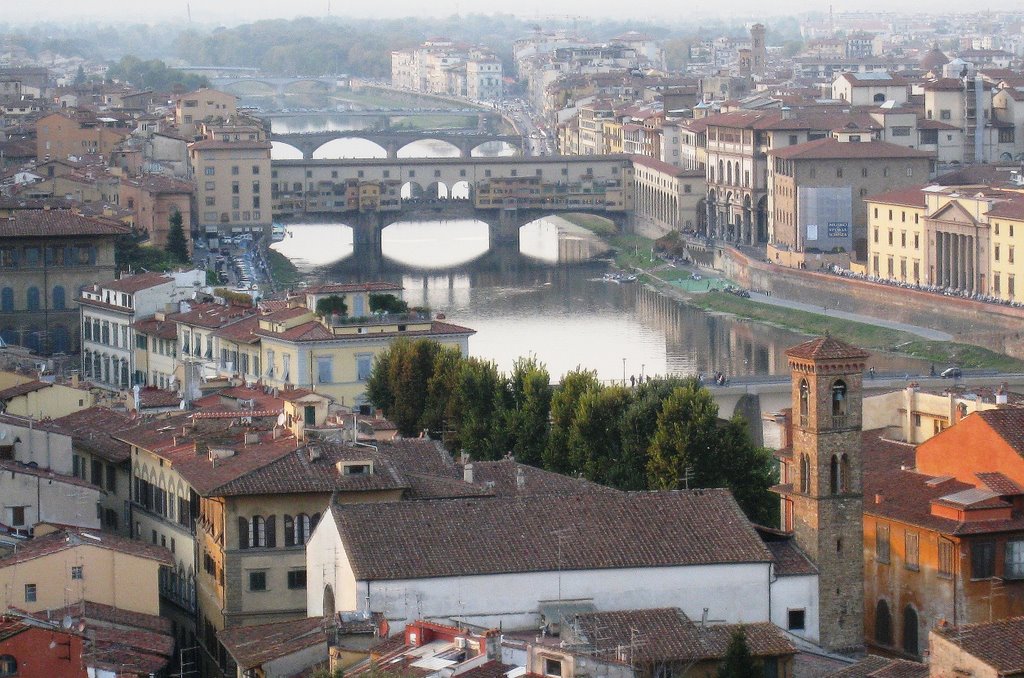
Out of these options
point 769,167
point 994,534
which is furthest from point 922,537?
point 769,167

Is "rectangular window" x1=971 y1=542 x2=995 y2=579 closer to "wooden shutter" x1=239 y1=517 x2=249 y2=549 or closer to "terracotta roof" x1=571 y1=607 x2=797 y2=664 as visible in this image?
"terracotta roof" x1=571 y1=607 x2=797 y2=664

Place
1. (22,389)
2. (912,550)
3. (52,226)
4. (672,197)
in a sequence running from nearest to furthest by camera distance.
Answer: (912,550)
(22,389)
(52,226)
(672,197)

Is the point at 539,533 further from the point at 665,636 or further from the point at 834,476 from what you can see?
the point at 834,476

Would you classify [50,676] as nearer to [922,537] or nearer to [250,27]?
[922,537]

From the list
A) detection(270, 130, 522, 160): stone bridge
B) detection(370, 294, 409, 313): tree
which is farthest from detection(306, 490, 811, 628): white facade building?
detection(270, 130, 522, 160): stone bridge

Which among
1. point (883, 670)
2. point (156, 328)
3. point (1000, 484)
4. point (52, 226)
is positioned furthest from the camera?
point (52, 226)

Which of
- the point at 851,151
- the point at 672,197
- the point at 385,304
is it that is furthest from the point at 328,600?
the point at 672,197

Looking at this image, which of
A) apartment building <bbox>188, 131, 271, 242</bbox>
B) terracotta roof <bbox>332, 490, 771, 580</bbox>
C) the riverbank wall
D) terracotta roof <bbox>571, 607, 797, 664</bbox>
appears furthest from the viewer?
apartment building <bbox>188, 131, 271, 242</bbox>

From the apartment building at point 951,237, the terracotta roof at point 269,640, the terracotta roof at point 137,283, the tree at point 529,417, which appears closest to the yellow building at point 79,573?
the terracotta roof at point 269,640
